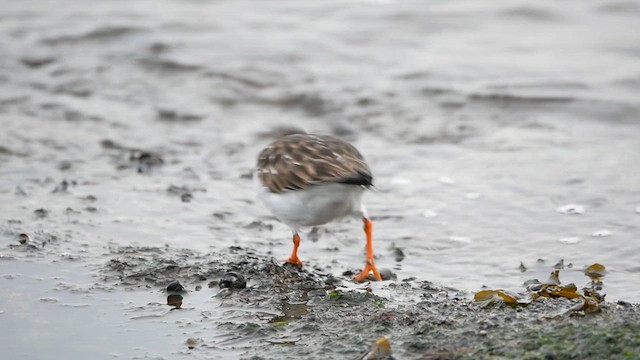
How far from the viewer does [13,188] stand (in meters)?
7.20

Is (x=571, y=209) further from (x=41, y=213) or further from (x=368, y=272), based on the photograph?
(x=41, y=213)

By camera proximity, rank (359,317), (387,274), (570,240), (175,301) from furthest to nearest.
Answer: (570,240) < (387,274) < (175,301) < (359,317)

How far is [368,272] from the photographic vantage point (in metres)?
5.71

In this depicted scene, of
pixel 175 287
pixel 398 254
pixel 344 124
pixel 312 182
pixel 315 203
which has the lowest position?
pixel 398 254

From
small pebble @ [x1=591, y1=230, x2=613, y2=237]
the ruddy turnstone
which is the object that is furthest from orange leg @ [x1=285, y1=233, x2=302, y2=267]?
small pebble @ [x1=591, y1=230, x2=613, y2=237]

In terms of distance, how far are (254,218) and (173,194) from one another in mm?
727

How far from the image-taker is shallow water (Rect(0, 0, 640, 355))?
645 centimetres

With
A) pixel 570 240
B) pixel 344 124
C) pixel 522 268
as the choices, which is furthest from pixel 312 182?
pixel 344 124

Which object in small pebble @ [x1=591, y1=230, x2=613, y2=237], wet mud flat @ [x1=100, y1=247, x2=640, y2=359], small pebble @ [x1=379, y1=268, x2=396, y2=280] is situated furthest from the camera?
small pebble @ [x1=591, y1=230, x2=613, y2=237]

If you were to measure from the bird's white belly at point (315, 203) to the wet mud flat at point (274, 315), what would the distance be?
0.31 metres

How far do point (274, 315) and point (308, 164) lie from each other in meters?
1.03

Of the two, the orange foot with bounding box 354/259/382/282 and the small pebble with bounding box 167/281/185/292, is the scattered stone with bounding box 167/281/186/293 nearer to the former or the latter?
the small pebble with bounding box 167/281/185/292

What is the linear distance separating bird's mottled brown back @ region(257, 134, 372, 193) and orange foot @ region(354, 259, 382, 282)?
25.0 inches

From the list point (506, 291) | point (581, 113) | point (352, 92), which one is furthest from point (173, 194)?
point (581, 113)
